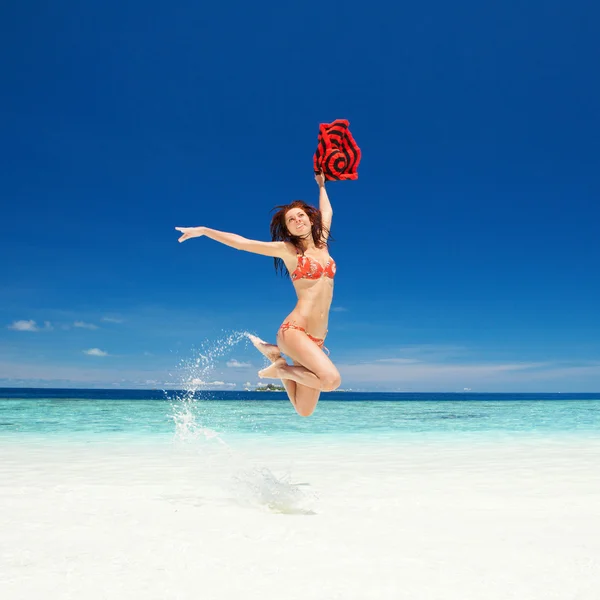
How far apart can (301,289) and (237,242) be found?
0.78 m

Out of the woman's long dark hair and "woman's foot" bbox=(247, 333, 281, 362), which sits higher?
the woman's long dark hair

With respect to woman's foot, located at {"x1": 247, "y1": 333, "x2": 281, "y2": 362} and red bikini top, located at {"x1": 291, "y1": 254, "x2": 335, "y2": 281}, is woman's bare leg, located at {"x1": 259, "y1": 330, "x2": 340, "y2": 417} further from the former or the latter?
red bikini top, located at {"x1": 291, "y1": 254, "x2": 335, "y2": 281}

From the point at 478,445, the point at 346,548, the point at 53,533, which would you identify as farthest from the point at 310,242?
the point at 478,445

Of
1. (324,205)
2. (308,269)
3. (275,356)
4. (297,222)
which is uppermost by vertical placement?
(324,205)

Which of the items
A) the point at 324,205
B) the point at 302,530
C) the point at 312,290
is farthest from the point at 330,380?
the point at 324,205

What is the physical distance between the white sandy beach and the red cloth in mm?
3303

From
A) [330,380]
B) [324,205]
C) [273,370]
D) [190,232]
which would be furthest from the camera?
[324,205]

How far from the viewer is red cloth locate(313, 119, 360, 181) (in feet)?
19.4

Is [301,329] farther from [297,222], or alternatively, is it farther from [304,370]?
[297,222]

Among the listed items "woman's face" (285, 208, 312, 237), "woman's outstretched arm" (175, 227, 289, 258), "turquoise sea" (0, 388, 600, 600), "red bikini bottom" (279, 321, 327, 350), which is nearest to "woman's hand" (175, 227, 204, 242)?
"woman's outstretched arm" (175, 227, 289, 258)

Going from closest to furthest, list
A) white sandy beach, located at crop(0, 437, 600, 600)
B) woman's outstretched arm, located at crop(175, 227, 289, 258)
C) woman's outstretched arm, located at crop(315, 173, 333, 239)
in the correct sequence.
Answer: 1. white sandy beach, located at crop(0, 437, 600, 600)
2. woman's outstretched arm, located at crop(175, 227, 289, 258)
3. woman's outstretched arm, located at crop(315, 173, 333, 239)

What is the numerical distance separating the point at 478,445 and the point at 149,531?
26.3 feet

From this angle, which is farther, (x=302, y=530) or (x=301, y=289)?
(x=301, y=289)

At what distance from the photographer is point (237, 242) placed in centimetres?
528
